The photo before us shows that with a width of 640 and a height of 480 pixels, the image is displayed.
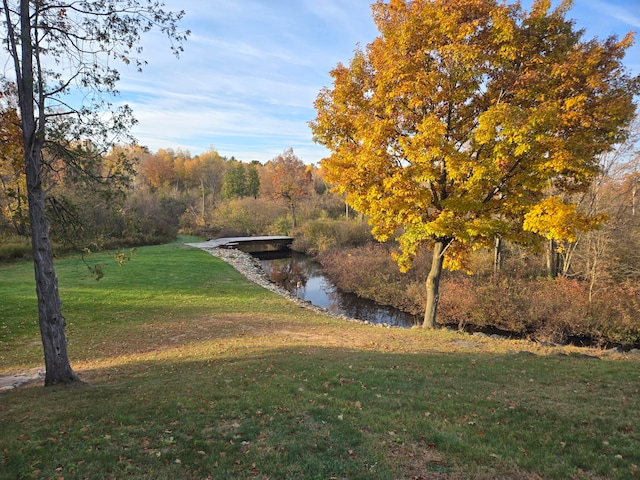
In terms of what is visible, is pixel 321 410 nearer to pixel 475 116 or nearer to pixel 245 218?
pixel 475 116

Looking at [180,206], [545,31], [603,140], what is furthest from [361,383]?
[180,206]

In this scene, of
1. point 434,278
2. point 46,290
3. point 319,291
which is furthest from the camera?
point 319,291

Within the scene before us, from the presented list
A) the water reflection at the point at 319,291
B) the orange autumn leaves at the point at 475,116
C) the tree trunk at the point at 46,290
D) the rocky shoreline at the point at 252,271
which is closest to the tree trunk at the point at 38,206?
the tree trunk at the point at 46,290

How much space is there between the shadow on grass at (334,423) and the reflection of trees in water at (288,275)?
62.6 ft

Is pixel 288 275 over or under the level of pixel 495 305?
under

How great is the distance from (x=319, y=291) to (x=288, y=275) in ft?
19.6

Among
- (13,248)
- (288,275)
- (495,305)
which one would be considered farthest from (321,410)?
(13,248)

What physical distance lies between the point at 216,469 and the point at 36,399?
4280mm

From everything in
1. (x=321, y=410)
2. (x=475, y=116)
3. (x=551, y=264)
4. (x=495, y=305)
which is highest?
(x=475, y=116)

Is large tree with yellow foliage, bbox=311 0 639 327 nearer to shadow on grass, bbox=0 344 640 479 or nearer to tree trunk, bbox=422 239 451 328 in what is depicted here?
tree trunk, bbox=422 239 451 328

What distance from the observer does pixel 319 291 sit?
84.3 feet

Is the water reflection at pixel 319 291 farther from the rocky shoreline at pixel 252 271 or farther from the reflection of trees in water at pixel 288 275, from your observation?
the rocky shoreline at pixel 252 271

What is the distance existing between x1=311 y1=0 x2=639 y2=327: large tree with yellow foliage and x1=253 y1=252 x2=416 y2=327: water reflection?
9.55 m

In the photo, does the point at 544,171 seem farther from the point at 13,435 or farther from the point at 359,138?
the point at 13,435
